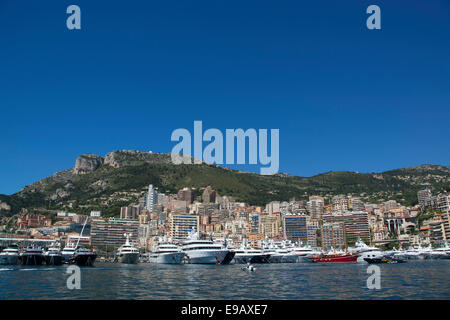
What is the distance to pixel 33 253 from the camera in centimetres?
9631

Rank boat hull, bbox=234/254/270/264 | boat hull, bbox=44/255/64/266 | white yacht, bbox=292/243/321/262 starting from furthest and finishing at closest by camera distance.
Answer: white yacht, bbox=292/243/321/262
boat hull, bbox=234/254/270/264
boat hull, bbox=44/255/64/266

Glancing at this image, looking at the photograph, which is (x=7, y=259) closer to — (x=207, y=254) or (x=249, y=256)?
(x=207, y=254)

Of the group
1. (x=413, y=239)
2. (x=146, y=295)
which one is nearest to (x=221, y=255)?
(x=146, y=295)

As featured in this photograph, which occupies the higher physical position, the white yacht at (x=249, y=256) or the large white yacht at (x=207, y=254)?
the large white yacht at (x=207, y=254)

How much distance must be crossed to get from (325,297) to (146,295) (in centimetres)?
1442

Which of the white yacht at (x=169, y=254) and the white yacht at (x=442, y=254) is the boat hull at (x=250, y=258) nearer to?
the white yacht at (x=169, y=254)

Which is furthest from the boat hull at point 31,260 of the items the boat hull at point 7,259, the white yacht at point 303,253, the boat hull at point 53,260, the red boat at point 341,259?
the red boat at point 341,259

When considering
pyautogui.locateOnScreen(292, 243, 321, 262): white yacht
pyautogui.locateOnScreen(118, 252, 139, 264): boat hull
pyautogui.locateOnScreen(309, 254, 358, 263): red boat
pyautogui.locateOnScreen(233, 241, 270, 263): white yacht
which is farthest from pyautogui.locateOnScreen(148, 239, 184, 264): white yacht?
pyautogui.locateOnScreen(309, 254, 358, 263): red boat

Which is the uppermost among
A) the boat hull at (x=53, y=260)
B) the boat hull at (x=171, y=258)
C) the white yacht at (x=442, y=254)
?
the boat hull at (x=53, y=260)

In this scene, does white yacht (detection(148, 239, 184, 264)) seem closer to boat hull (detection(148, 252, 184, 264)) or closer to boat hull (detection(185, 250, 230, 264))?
boat hull (detection(148, 252, 184, 264))

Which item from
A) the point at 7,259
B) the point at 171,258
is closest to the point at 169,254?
the point at 171,258
